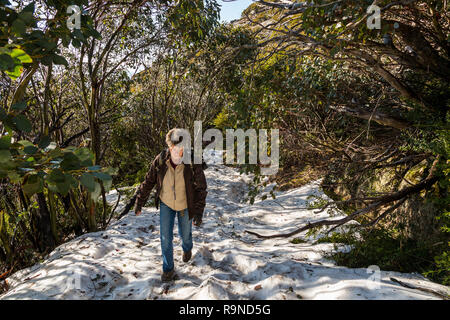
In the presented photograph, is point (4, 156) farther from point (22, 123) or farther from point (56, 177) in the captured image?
point (22, 123)

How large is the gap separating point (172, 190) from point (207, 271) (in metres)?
1.14

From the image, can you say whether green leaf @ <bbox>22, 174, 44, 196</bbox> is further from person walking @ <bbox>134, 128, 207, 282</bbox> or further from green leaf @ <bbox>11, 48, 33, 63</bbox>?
person walking @ <bbox>134, 128, 207, 282</bbox>

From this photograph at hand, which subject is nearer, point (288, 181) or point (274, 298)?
point (274, 298)

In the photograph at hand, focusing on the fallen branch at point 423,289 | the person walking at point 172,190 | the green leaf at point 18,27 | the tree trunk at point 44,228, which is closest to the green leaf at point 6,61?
the green leaf at point 18,27

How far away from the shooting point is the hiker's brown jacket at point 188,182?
320 centimetres

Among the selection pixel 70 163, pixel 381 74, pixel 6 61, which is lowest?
pixel 70 163

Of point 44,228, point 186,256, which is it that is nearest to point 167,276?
point 186,256

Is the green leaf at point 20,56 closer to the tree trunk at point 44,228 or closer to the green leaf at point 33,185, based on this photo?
the green leaf at point 33,185

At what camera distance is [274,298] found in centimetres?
251

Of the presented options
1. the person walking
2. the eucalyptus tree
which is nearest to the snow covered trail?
the person walking

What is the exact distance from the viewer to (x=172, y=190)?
3.15 metres

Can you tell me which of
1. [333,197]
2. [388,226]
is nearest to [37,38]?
[388,226]

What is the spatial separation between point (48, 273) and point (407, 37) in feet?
17.0

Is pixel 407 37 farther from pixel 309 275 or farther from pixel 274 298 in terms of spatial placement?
pixel 274 298
